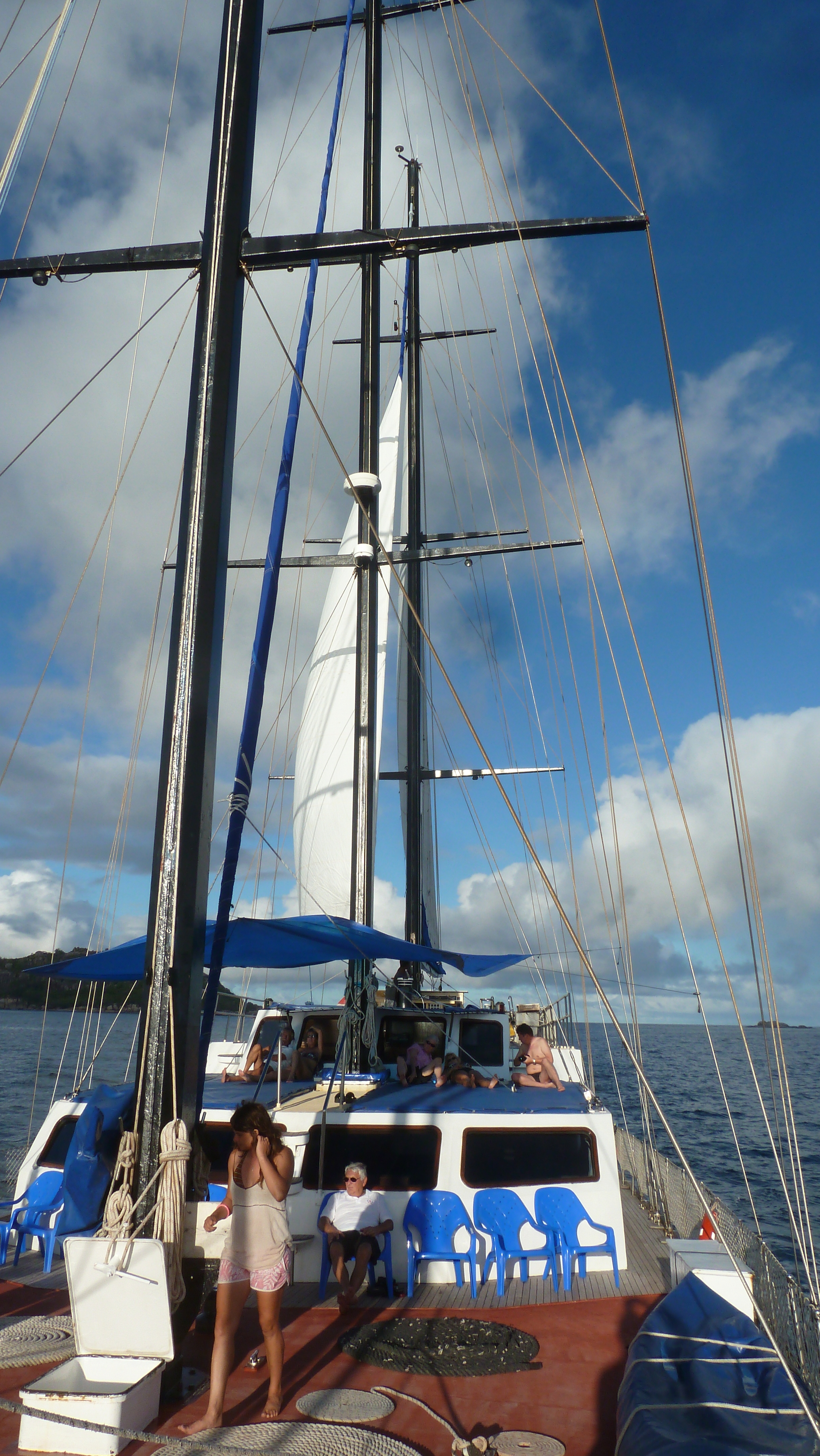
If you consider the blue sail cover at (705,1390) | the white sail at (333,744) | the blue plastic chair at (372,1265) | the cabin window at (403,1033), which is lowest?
the blue sail cover at (705,1390)

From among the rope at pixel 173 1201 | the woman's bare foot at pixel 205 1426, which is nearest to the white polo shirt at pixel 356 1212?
the rope at pixel 173 1201

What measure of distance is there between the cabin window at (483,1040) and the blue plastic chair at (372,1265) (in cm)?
545

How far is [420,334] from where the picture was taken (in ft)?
80.8

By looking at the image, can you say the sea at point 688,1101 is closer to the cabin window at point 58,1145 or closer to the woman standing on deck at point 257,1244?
the cabin window at point 58,1145

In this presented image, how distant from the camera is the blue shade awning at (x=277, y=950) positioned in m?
8.18

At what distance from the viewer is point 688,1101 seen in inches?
1438

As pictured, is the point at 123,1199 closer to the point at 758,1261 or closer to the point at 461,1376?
the point at 461,1376

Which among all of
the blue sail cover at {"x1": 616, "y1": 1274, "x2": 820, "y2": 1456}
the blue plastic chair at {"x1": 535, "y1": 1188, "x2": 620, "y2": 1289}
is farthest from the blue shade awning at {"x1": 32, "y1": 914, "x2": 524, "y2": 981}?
the blue sail cover at {"x1": 616, "y1": 1274, "x2": 820, "y2": 1456}

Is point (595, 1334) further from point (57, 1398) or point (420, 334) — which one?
point (420, 334)

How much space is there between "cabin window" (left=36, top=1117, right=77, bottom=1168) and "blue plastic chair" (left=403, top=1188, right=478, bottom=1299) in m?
2.95

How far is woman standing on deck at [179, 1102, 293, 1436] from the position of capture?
430 centimetres

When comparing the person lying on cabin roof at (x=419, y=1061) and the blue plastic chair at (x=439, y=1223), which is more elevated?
the person lying on cabin roof at (x=419, y=1061)

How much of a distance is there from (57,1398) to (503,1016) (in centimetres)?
866

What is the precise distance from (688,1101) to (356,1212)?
1370 inches
